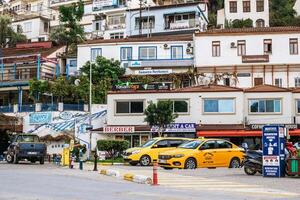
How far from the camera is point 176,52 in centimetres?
5788

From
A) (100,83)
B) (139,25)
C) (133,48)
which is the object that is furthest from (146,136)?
(139,25)

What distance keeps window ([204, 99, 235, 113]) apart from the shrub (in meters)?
9.24

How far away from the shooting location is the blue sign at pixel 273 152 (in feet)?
73.2

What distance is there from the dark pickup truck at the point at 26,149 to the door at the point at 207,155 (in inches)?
413

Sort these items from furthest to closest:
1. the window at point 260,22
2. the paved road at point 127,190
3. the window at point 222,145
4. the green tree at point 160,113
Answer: the window at point 260,22, the green tree at point 160,113, the window at point 222,145, the paved road at point 127,190

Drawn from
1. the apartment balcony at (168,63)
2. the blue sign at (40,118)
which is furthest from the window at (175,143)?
the apartment balcony at (168,63)

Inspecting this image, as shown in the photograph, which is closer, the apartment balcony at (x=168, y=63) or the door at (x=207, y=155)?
the door at (x=207, y=155)

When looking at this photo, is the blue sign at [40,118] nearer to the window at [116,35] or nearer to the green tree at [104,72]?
the green tree at [104,72]

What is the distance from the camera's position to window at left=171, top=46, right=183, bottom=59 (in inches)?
2271

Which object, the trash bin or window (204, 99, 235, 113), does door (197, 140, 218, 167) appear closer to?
the trash bin

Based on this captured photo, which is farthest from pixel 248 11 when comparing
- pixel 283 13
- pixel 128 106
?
pixel 128 106

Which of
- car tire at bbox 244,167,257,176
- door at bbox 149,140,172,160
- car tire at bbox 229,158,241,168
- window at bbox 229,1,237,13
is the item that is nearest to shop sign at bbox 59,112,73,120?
door at bbox 149,140,172,160

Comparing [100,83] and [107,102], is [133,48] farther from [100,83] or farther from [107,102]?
[107,102]

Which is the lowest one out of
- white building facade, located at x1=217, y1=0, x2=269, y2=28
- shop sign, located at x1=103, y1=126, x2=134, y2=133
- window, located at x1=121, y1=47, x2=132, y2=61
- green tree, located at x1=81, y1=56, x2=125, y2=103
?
shop sign, located at x1=103, y1=126, x2=134, y2=133
